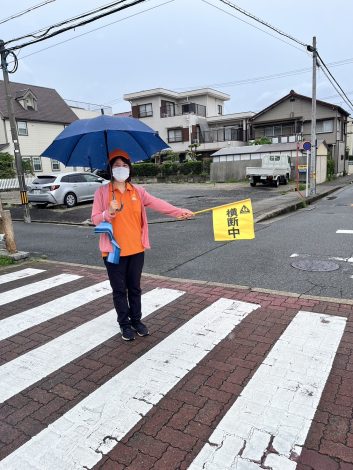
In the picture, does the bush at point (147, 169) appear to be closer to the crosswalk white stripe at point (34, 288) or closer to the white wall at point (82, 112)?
the white wall at point (82, 112)

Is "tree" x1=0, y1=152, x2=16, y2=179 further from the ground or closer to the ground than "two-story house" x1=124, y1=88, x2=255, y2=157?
closer to the ground

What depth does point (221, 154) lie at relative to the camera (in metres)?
29.0

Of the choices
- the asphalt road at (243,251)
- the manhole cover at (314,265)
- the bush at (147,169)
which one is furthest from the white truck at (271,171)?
the manhole cover at (314,265)

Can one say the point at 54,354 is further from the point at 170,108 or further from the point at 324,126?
the point at 170,108

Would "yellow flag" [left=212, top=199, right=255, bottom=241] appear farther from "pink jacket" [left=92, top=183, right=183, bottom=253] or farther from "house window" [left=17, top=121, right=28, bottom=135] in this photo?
"house window" [left=17, top=121, right=28, bottom=135]

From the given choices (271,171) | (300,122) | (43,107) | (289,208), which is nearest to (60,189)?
(289,208)

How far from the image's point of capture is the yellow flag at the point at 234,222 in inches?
170

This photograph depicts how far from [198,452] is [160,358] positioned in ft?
3.99

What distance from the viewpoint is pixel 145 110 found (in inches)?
1610

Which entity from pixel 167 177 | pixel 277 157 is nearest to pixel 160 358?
pixel 277 157

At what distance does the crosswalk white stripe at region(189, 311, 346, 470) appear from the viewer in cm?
228

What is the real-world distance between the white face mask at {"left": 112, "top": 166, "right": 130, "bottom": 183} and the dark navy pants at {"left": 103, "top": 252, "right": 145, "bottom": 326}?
0.77 m

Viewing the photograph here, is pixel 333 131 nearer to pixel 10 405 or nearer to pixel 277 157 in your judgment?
pixel 277 157

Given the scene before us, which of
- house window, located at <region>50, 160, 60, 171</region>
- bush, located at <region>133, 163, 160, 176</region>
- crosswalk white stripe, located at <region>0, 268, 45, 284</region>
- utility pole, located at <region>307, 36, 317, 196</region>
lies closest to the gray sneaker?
crosswalk white stripe, located at <region>0, 268, 45, 284</region>
